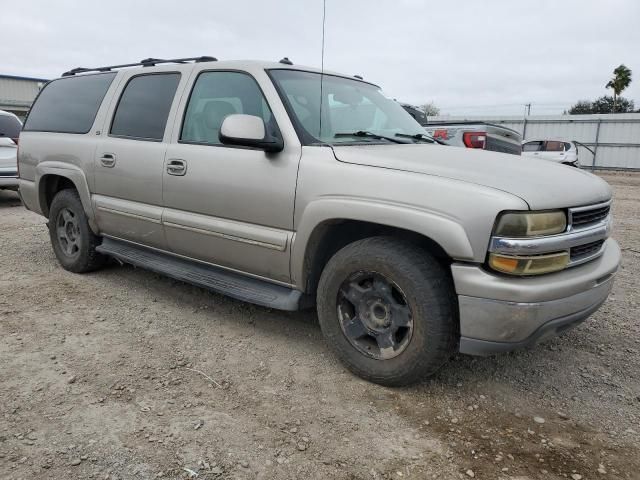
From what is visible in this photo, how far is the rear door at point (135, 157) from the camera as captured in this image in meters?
3.79

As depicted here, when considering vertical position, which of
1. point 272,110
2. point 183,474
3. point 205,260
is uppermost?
point 272,110

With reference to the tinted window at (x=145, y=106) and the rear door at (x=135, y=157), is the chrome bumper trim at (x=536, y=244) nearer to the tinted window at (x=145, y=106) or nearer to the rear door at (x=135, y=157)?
the rear door at (x=135, y=157)

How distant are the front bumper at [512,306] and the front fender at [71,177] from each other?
3349mm

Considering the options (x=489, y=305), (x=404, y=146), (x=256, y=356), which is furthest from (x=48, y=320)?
(x=489, y=305)

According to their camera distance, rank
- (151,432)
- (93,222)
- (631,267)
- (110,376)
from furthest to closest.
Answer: (631,267)
(93,222)
(110,376)
(151,432)

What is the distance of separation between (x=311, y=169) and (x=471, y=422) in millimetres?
1602

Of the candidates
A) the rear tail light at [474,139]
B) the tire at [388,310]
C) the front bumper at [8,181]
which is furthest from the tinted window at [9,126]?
the tire at [388,310]

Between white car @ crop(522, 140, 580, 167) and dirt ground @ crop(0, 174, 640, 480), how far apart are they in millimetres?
15058

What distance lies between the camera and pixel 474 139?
25.3 ft

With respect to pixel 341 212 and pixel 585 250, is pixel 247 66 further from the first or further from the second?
pixel 585 250

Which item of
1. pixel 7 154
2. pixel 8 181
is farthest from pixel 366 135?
pixel 7 154

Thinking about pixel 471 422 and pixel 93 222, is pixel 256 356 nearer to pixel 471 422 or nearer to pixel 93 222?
pixel 471 422

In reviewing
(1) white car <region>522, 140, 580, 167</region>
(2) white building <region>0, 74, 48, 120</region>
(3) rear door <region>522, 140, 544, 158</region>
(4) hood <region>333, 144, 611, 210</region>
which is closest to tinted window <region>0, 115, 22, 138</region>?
(4) hood <region>333, 144, 611, 210</region>

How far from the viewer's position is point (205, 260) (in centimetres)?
362
